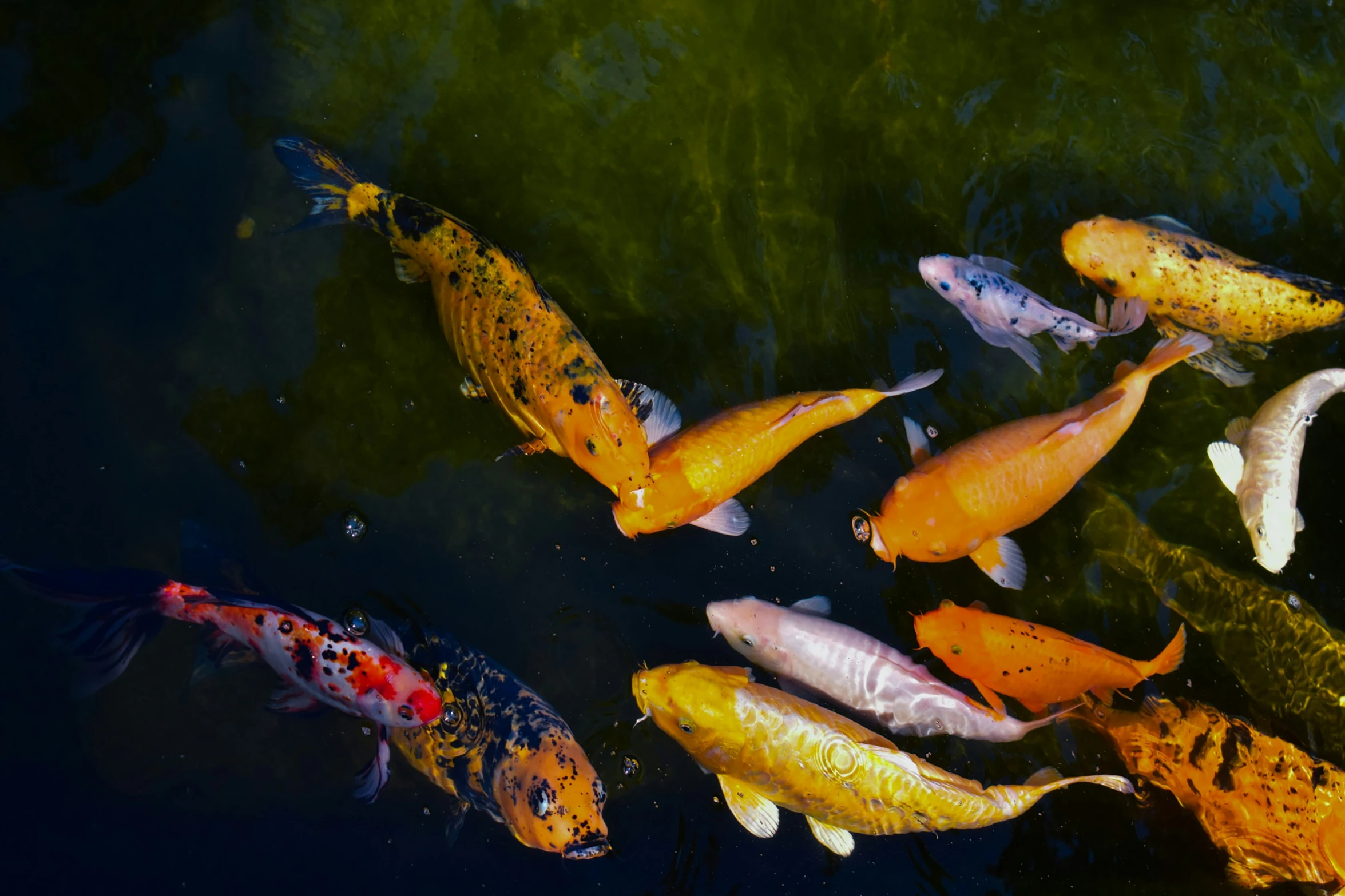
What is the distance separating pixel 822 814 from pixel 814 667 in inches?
26.2

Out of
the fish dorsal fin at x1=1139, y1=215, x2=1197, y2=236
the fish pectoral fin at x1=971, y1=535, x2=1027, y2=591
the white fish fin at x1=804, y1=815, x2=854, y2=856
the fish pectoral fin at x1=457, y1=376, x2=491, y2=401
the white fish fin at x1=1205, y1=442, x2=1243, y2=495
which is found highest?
the fish dorsal fin at x1=1139, y1=215, x2=1197, y2=236

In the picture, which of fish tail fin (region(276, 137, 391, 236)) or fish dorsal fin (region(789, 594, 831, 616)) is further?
fish dorsal fin (region(789, 594, 831, 616))

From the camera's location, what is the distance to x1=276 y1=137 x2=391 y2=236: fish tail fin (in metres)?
3.76

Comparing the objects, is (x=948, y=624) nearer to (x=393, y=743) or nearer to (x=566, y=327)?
(x=566, y=327)

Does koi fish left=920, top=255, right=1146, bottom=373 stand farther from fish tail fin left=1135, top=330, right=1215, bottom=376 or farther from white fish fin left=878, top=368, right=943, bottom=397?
white fish fin left=878, top=368, right=943, bottom=397

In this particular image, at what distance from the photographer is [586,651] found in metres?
3.98

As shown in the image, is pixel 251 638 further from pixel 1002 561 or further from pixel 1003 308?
pixel 1003 308

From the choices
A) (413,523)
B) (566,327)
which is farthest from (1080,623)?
(413,523)

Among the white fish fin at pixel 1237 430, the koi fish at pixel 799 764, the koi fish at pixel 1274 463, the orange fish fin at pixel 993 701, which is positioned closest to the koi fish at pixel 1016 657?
the orange fish fin at pixel 993 701

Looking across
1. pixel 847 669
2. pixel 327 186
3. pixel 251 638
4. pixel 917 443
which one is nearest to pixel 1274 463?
pixel 917 443

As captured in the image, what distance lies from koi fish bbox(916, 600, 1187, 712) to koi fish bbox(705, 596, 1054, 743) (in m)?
0.13

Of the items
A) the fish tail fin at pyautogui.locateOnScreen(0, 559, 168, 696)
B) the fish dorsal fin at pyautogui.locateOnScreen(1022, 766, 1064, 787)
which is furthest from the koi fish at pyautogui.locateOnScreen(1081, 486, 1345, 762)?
the fish tail fin at pyautogui.locateOnScreen(0, 559, 168, 696)

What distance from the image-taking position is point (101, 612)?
3420 millimetres

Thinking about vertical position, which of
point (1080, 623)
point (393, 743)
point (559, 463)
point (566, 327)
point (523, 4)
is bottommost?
point (393, 743)
